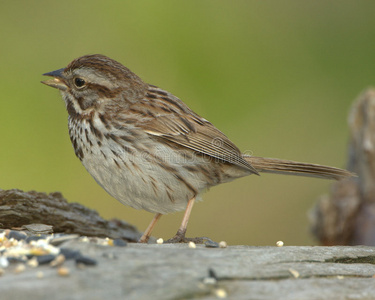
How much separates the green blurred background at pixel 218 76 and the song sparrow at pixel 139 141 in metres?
2.88

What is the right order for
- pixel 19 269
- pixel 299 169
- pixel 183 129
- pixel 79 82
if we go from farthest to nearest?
pixel 299 169
pixel 183 129
pixel 79 82
pixel 19 269

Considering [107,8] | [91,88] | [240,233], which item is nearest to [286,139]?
[240,233]

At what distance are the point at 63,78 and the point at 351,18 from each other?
202 inches

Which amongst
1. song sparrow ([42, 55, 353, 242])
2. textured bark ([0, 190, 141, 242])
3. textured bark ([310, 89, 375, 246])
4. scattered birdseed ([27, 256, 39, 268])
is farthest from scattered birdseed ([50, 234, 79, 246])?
textured bark ([310, 89, 375, 246])

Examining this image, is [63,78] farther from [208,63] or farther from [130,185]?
[208,63]

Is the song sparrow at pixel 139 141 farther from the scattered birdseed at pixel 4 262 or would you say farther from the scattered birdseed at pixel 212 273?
the scattered birdseed at pixel 212 273

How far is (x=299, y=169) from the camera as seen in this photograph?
5992 mm

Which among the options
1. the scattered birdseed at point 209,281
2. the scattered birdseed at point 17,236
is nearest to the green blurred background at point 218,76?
the scattered birdseed at point 17,236

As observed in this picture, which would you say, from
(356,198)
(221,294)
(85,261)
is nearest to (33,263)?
(85,261)

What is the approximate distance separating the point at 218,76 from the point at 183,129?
3.34 m

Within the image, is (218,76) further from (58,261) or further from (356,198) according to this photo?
(58,261)

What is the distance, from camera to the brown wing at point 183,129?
17.5 feet

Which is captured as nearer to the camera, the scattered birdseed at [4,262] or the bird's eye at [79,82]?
the scattered birdseed at [4,262]

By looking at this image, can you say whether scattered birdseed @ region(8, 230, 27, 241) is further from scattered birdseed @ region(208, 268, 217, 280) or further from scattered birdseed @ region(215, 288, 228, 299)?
scattered birdseed @ region(215, 288, 228, 299)
